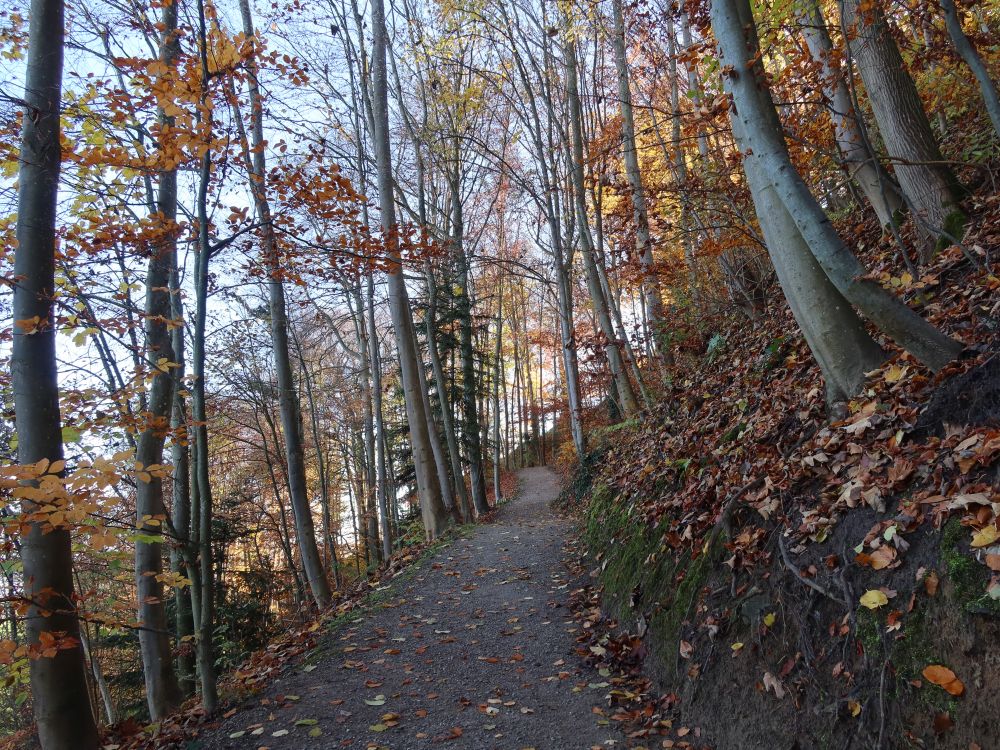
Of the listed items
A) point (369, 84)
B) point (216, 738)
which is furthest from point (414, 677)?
point (369, 84)

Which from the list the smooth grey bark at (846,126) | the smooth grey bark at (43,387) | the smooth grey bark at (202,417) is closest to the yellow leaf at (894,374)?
the smooth grey bark at (846,126)

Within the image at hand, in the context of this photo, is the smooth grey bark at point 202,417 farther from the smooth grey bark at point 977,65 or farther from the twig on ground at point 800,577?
the smooth grey bark at point 977,65

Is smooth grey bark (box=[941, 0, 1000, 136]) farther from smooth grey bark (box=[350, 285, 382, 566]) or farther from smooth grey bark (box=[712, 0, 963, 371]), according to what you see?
smooth grey bark (box=[350, 285, 382, 566])

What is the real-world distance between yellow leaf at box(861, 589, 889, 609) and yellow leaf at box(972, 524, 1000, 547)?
17.4 inches

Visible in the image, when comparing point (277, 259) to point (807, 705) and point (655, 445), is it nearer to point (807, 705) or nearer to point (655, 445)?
point (655, 445)

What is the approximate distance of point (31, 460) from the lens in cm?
352

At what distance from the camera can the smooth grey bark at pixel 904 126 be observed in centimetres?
519

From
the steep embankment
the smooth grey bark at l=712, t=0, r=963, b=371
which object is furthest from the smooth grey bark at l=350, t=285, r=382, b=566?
the smooth grey bark at l=712, t=0, r=963, b=371

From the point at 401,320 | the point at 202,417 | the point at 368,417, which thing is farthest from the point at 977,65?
the point at 368,417

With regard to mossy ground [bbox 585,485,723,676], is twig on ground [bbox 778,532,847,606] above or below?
above

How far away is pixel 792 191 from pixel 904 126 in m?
3.01

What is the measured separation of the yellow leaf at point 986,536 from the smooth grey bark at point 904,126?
3873 millimetres

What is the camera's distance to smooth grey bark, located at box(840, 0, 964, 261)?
519cm

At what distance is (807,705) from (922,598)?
0.75 meters
